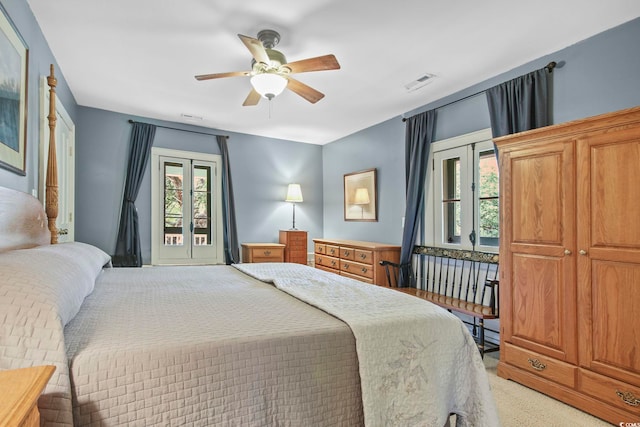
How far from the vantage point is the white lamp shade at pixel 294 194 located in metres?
5.58

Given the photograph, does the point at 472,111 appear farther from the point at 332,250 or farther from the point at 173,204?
the point at 173,204

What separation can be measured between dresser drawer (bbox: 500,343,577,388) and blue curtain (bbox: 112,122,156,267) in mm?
4186

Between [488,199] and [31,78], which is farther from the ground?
[31,78]

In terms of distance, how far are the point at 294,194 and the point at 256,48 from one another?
11.0ft

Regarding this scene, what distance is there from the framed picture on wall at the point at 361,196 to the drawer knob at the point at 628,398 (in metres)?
3.18

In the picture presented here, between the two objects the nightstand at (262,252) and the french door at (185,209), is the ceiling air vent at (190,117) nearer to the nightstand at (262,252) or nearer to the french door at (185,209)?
the french door at (185,209)

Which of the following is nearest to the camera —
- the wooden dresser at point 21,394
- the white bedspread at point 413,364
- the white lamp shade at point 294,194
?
the wooden dresser at point 21,394

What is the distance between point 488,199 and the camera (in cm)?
338

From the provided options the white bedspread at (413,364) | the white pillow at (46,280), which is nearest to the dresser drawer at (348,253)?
the white bedspread at (413,364)

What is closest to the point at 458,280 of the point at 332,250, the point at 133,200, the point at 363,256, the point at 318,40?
the point at 363,256

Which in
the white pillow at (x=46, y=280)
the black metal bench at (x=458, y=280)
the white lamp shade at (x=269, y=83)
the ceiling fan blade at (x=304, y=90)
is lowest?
the black metal bench at (x=458, y=280)

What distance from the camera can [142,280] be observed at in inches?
88.4

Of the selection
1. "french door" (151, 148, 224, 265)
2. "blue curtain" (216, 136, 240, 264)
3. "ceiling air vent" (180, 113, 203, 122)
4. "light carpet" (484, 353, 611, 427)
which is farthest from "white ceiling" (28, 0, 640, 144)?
"light carpet" (484, 353, 611, 427)

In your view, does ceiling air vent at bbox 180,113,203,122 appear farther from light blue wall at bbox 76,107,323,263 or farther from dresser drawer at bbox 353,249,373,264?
dresser drawer at bbox 353,249,373,264
